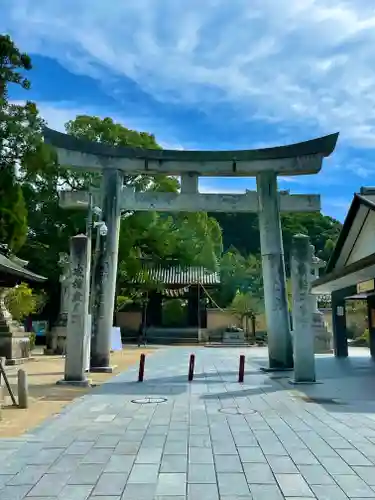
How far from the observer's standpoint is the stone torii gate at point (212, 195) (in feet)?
53.1

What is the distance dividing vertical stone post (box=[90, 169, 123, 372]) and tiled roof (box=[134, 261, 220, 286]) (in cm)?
2267

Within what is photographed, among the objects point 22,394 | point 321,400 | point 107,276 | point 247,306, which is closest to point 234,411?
point 321,400

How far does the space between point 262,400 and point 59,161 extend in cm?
1096

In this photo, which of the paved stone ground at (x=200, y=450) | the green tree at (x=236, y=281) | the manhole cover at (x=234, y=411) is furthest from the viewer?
the green tree at (x=236, y=281)

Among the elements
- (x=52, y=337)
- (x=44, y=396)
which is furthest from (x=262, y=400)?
(x=52, y=337)

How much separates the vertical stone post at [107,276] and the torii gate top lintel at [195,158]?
63 cm

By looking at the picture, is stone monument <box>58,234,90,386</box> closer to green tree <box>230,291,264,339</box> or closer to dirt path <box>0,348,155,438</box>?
dirt path <box>0,348,155,438</box>

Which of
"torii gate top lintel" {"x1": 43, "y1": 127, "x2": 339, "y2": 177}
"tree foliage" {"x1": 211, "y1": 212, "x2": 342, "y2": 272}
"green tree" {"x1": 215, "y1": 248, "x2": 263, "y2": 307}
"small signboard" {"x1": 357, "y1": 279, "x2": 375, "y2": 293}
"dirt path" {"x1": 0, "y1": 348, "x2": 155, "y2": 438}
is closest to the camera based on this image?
"dirt path" {"x1": 0, "y1": 348, "x2": 155, "y2": 438}

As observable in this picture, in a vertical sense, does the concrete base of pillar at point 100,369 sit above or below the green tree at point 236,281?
below

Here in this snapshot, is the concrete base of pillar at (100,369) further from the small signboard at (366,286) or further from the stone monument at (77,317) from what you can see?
the small signboard at (366,286)

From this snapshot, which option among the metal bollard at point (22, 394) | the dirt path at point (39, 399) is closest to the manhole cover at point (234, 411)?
the dirt path at point (39, 399)

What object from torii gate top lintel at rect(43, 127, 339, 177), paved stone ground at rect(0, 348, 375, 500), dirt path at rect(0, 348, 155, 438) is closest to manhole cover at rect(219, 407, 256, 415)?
paved stone ground at rect(0, 348, 375, 500)

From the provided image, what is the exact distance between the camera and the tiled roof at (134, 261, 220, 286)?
40031mm

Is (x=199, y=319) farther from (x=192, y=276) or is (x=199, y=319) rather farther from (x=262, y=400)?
(x=262, y=400)
